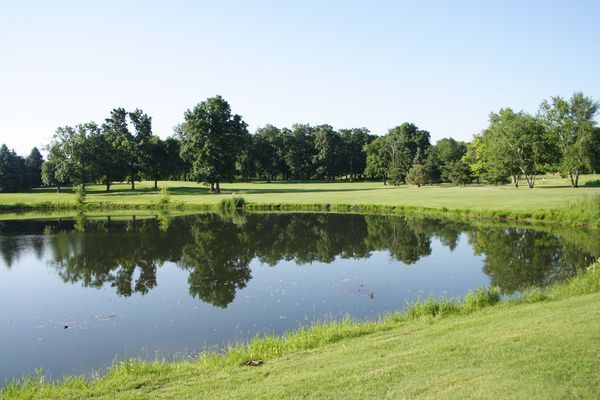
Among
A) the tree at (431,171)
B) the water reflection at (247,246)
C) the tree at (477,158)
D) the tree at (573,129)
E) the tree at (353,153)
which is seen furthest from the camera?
the tree at (353,153)

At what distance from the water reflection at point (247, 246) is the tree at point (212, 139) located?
28445mm

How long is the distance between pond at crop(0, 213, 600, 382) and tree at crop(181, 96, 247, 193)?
3427cm

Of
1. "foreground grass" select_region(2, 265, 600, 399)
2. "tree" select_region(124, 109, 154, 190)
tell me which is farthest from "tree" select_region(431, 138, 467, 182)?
"foreground grass" select_region(2, 265, 600, 399)

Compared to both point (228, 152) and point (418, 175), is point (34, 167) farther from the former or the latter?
point (418, 175)

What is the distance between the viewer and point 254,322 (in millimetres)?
15305

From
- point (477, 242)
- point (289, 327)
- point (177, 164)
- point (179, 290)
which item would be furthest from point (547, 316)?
point (177, 164)

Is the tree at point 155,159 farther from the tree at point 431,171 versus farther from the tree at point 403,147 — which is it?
the tree at point 431,171

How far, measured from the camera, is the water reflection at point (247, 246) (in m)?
21.6

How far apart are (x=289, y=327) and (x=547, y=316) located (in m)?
7.30

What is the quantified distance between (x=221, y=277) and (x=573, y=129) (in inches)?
2604

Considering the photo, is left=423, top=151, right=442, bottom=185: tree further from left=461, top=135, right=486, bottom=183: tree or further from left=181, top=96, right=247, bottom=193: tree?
left=181, top=96, right=247, bottom=193: tree

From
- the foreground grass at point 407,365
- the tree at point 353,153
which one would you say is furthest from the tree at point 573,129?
the foreground grass at point 407,365

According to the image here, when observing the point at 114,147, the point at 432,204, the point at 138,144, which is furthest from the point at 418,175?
the point at 114,147

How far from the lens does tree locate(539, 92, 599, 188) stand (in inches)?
2574
